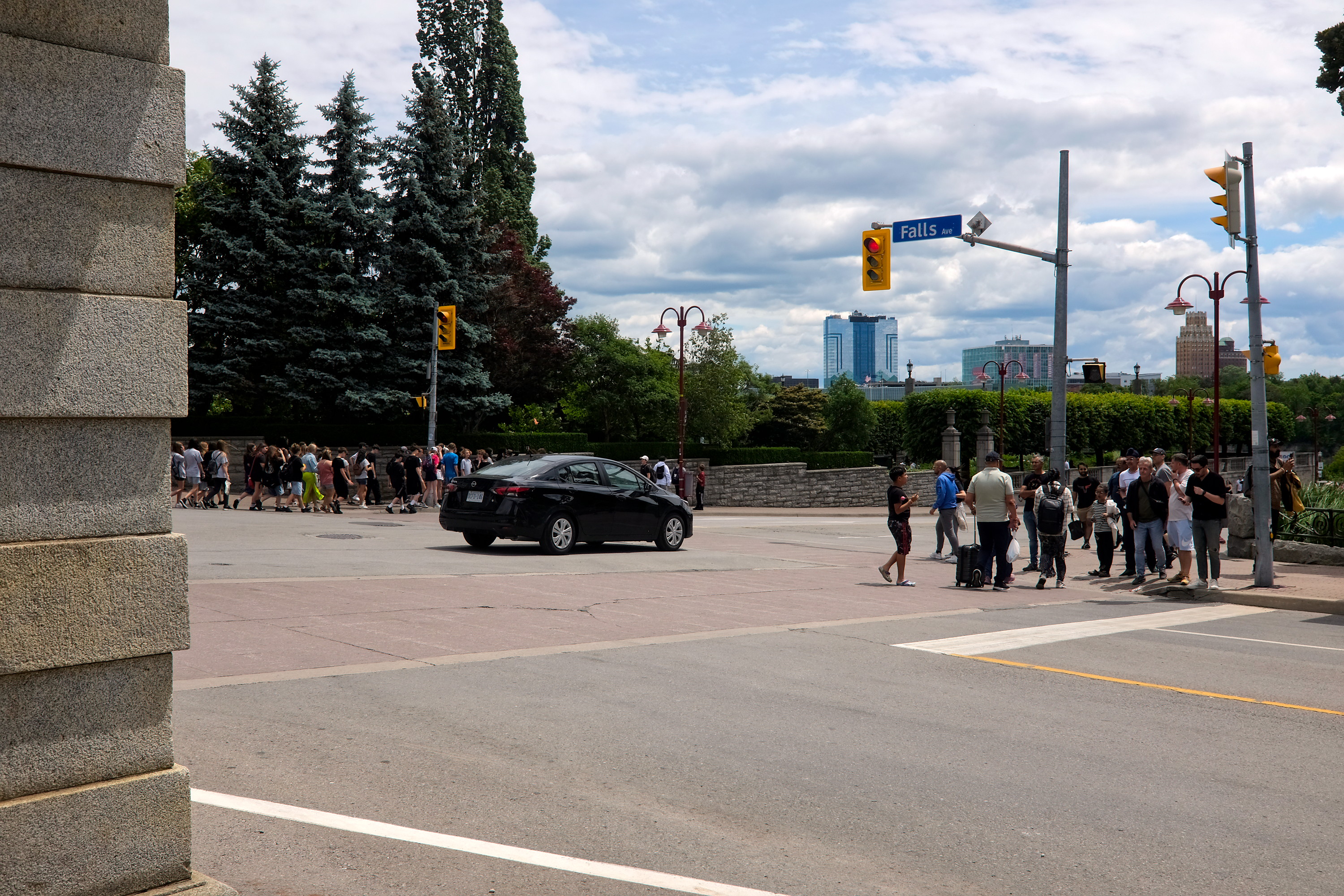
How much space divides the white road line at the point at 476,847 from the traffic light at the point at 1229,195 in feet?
45.3

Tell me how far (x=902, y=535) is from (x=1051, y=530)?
2.27 m

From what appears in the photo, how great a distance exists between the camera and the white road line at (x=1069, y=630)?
1005cm

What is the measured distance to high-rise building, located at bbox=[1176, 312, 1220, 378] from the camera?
168375mm

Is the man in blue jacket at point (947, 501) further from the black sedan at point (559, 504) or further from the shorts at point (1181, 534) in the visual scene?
the black sedan at point (559, 504)

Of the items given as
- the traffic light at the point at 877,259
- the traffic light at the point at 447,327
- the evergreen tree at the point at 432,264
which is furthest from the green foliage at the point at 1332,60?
the evergreen tree at the point at 432,264

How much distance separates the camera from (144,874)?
11.3ft

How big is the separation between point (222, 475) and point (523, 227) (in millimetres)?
25000

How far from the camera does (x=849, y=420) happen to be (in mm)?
79562

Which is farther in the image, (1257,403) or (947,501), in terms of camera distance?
(947,501)

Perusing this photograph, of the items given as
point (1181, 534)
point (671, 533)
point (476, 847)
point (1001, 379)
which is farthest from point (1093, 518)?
point (1001, 379)

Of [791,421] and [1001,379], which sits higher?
[1001,379]

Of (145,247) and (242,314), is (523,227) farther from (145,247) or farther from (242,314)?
(145,247)

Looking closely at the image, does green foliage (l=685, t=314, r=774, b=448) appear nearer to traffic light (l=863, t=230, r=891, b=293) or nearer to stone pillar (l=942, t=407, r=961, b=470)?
stone pillar (l=942, t=407, r=961, b=470)

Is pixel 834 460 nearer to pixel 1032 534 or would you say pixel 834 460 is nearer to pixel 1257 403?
pixel 1032 534
